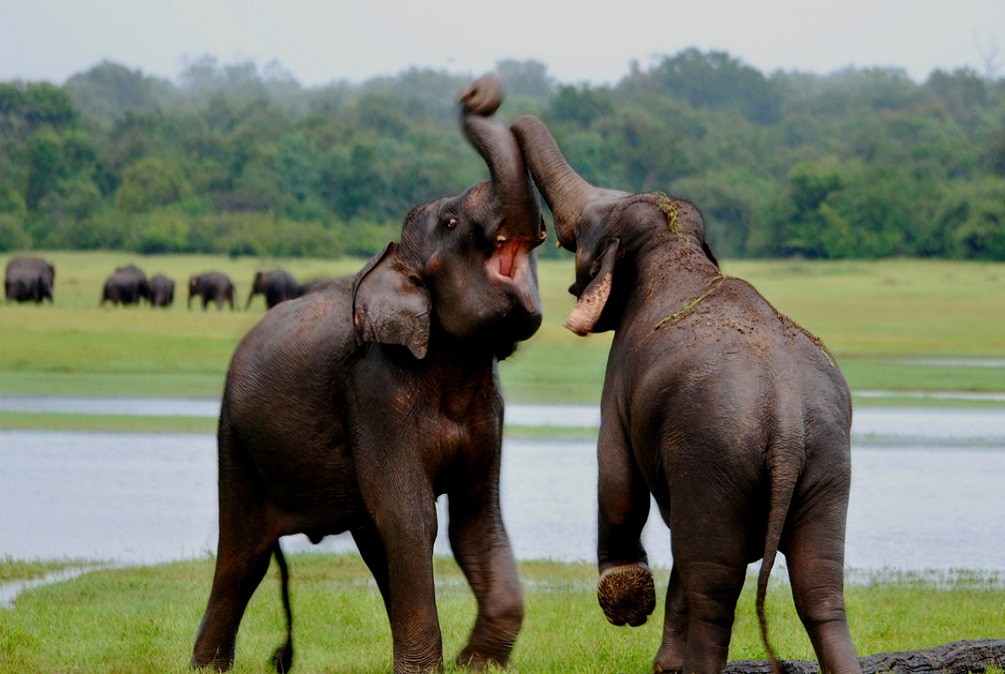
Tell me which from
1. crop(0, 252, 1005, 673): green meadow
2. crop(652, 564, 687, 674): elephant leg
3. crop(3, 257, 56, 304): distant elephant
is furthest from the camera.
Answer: crop(3, 257, 56, 304): distant elephant

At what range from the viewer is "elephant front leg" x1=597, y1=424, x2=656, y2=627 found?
648 centimetres

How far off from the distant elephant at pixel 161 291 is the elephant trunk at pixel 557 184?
142ft

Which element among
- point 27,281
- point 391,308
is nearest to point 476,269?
point 391,308

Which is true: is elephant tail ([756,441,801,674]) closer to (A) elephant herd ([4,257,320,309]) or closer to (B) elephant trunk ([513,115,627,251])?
(B) elephant trunk ([513,115,627,251])

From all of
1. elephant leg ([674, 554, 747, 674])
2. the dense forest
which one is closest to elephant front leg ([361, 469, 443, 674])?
elephant leg ([674, 554, 747, 674])

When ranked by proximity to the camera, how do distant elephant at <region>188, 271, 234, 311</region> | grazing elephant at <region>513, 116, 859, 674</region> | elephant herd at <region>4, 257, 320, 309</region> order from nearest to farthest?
grazing elephant at <region>513, 116, 859, 674</region>
elephant herd at <region>4, 257, 320, 309</region>
distant elephant at <region>188, 271, 234, 311</region>

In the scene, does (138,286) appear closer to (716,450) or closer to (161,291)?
(161,291)

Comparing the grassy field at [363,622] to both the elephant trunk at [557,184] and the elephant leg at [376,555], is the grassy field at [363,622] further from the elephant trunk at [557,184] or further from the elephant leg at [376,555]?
the elephant trunk at [557,184]

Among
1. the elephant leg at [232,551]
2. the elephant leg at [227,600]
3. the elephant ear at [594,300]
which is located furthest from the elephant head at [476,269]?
the elephant leg at [227,600]

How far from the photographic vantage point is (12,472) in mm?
17781

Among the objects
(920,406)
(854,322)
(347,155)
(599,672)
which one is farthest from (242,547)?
(347,155)

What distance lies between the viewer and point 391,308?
6996mm

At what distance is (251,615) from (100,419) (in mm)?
13682

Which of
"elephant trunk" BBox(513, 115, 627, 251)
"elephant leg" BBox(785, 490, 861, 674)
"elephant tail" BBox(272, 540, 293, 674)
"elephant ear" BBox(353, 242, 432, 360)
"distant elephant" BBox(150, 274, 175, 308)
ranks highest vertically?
"elephant trunk" BBox(513, 115, 627, 251)
